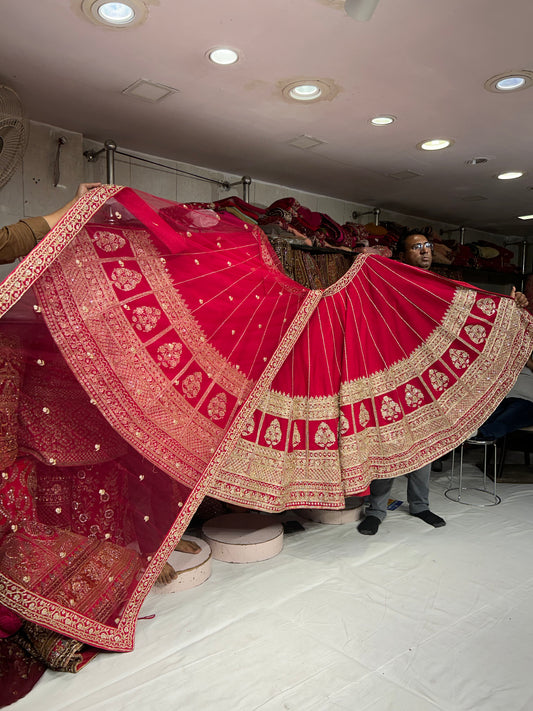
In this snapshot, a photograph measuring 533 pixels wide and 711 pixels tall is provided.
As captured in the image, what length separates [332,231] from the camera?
3830 mm

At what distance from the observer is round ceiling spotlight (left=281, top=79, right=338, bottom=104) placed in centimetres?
236

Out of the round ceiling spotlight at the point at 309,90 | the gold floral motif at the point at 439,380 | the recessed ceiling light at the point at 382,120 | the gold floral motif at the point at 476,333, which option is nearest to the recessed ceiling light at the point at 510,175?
the recessed ceiling light at the point at 382,120

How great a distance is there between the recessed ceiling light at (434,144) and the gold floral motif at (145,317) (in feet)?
7.37

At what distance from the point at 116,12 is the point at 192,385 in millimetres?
1294

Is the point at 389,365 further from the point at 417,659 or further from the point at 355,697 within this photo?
the point at 355,697

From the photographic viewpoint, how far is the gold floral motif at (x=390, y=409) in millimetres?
2275

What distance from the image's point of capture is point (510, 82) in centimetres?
237

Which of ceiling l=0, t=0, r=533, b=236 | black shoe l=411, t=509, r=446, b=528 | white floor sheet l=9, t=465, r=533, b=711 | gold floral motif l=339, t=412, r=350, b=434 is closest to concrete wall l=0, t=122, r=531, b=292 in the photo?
ceiling l=0, t=0, r=533, b=236

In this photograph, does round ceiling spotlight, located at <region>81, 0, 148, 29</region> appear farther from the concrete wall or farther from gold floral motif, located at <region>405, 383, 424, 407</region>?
gold floral motif, located at <region>405, 383, 424, 407</region>

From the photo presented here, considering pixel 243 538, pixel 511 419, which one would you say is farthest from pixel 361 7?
pixel 511 419

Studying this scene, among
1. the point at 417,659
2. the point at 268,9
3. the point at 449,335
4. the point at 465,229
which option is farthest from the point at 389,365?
the point at 465,229

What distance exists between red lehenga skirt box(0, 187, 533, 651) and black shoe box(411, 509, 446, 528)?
65 centimetres

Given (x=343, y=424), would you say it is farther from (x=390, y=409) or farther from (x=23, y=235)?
(x=23, y=235)

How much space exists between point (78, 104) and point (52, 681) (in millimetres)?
2388
